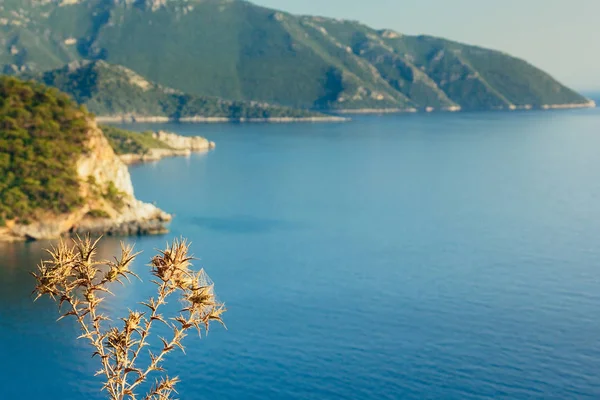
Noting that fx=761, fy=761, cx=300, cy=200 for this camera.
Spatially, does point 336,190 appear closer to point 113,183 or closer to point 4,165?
point 113,183

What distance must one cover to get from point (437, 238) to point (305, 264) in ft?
69.1

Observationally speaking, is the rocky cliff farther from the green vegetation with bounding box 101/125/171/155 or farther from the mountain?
the green vegetation with bounding box 101/125/171/155

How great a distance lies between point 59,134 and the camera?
319ft

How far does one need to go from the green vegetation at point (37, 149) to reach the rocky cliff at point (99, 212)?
114 centimetres

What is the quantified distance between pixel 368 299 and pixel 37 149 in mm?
49924

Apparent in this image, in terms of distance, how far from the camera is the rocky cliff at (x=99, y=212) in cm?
8756

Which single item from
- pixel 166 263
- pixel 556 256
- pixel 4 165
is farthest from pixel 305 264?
pixel 166 263

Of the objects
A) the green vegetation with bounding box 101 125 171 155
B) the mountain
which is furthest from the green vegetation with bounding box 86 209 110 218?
the green vegetation with bounding box 101 125 171 155

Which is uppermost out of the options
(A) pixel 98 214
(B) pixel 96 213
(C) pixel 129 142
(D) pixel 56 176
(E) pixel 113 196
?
(D) pixel 56 176

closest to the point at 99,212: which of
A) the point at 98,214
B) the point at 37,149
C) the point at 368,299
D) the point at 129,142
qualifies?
the point at 98,214

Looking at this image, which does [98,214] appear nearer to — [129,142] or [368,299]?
[368,299]

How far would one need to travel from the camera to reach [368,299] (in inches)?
2687

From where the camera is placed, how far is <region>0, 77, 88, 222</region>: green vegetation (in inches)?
3489

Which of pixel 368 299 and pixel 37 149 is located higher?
pixel 37 149
